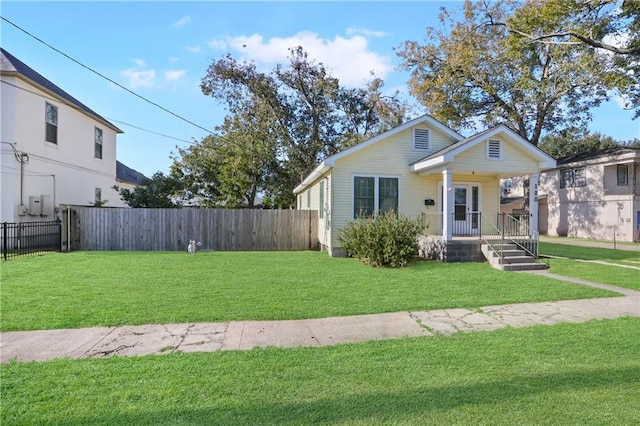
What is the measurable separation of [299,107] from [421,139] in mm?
13031

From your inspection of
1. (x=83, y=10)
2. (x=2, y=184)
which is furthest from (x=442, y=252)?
(x=2, y=184)

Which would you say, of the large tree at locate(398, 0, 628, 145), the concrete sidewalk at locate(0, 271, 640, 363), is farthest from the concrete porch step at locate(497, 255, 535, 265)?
the large tree at locate(398, 0, 628, 145)

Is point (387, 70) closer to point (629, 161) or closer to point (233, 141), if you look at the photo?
point (233, 141)

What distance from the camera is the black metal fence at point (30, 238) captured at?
11.7 m

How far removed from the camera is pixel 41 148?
13.8 metres

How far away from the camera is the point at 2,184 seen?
40.9 feet

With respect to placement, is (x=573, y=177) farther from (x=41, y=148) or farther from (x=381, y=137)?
(x=41, y=148)

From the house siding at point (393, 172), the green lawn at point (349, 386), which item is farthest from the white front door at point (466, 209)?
the green lawn at point (349, 386)

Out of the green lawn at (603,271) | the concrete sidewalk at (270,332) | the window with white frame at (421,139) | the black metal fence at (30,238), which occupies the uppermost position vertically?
the window with white frame at (421,139)

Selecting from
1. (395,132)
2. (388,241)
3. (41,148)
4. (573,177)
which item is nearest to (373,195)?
(395,132)

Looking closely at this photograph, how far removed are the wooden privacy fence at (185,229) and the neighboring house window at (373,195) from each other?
287cm

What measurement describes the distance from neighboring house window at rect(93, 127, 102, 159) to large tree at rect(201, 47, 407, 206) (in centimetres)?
795

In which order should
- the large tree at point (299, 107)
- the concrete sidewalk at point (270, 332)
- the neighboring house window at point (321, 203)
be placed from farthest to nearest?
the large tree at point (299, 107), the neighboring house window at point (321, 203), the concrete sidewalk at point (270, 332)

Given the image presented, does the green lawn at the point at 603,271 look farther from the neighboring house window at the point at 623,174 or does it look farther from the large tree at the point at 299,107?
the large tree at the point at 299,107
